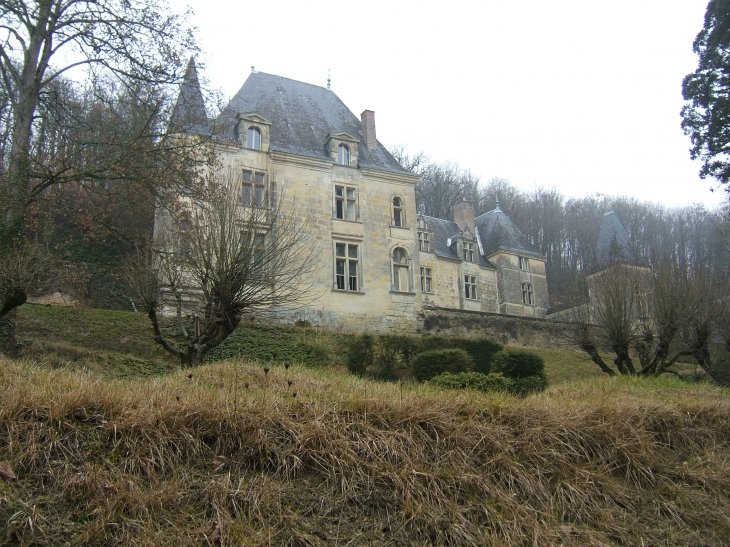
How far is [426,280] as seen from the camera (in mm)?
31953

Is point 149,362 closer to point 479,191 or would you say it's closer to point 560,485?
point 560,485

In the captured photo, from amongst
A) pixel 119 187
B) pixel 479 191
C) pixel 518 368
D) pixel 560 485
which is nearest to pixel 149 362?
pixel 119 187

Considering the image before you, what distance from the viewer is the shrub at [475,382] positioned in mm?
9898

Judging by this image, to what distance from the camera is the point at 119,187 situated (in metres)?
13.3

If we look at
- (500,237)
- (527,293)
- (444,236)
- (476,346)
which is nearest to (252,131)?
(476,346)

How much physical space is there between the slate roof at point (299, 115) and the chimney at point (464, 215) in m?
11.7

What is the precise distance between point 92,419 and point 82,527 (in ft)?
4.32

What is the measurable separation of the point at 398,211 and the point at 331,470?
1875 centimetres

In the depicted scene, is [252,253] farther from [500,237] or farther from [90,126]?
[500,237]

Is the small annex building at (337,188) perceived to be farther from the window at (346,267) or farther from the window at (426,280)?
the window at (426,280)

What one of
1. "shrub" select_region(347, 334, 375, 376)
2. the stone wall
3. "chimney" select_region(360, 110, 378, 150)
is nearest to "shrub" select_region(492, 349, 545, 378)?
"shrub" select_region(347, 334, 375, 376)

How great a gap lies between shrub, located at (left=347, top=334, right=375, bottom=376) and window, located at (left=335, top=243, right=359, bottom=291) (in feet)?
25.3

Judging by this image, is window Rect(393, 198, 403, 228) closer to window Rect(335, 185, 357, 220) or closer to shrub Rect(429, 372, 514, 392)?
window Rect(335, 185, 357, 220)

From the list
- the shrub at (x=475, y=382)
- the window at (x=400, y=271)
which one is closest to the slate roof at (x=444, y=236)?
the window at (x=400, y=271)
